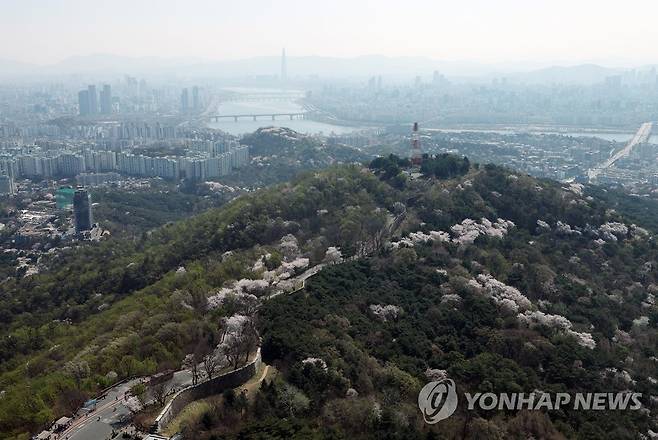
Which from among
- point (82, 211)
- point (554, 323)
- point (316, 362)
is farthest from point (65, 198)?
point (554, 323)

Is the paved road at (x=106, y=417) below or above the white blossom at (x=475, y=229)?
below

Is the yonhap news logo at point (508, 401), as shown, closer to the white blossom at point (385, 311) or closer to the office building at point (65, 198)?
the white blossom at point (385, 311)

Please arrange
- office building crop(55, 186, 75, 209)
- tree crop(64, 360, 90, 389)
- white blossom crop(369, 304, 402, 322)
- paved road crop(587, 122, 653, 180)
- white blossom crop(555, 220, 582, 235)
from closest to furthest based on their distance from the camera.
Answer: tree crop(64, 360, 90, 389), white blossom crop(369, 304, 402, 322), white blossom crop(555, 220, 582, 235), office building crop(55, 186, 75, 209), paved road crop(587, 122, 653, 180)

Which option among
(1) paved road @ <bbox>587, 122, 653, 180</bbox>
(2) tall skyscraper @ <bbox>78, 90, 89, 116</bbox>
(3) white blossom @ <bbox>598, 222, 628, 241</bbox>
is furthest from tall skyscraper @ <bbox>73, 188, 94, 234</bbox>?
(2) tall skyscraper @ <bbox>78, 90, 89, 116</bbox>

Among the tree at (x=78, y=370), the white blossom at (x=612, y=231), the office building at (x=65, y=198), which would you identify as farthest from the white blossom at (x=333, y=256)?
the office building at (x=65, y=198)

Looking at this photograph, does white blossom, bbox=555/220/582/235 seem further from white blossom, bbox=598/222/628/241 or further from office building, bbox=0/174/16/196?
office building, bbox=0/174/16/196

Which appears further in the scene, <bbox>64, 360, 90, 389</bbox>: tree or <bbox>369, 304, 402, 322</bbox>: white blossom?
<bbox>369, 304, 402, 322</bbox>: white blossom

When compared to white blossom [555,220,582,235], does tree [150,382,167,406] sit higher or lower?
lower

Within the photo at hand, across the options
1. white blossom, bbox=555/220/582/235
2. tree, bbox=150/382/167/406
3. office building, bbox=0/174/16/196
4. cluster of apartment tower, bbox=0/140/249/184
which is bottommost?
office building, bbox=0/174/16/196
